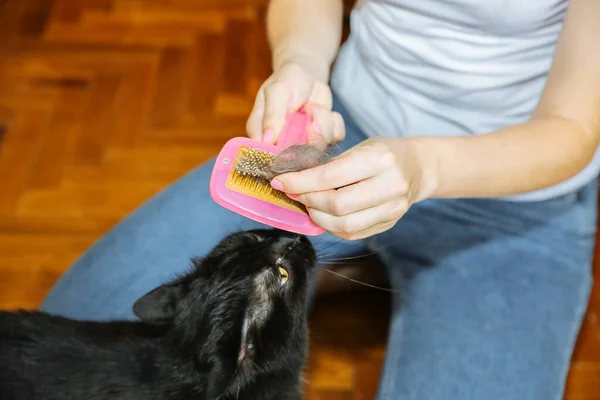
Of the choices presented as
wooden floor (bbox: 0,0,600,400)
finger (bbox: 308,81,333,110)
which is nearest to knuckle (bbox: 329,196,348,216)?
finger (bbox: 308,81,333,110)

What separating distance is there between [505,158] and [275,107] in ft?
0.88

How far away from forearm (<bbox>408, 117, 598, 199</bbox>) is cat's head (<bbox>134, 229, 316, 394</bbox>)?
173 mm

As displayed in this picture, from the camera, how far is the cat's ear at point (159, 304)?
71 cm

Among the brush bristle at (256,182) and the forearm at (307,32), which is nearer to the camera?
the brush bristle at (256,182)

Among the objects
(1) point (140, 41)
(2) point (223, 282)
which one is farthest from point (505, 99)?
(1) point (140, 41)

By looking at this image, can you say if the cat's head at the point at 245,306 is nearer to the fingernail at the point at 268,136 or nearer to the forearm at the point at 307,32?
the fingernail at the point at 268,136

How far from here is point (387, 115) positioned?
0.83 metres

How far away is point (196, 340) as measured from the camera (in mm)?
654

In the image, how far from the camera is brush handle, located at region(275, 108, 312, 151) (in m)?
0.65

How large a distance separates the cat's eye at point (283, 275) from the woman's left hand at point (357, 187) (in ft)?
0.33

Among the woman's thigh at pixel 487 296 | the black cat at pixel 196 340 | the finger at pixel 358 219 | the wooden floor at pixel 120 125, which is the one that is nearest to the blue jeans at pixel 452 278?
the woman's thigh at pixel 487 296

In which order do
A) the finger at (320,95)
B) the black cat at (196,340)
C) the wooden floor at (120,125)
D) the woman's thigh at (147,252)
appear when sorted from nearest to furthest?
the black cat at (196,340)
the finger at (320,95)
the woman's thigh at (147,252)
the wooden floor at (120,125)

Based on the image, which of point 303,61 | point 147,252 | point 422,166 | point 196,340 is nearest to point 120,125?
point 147,252

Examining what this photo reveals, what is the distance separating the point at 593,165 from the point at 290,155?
0.45 m
